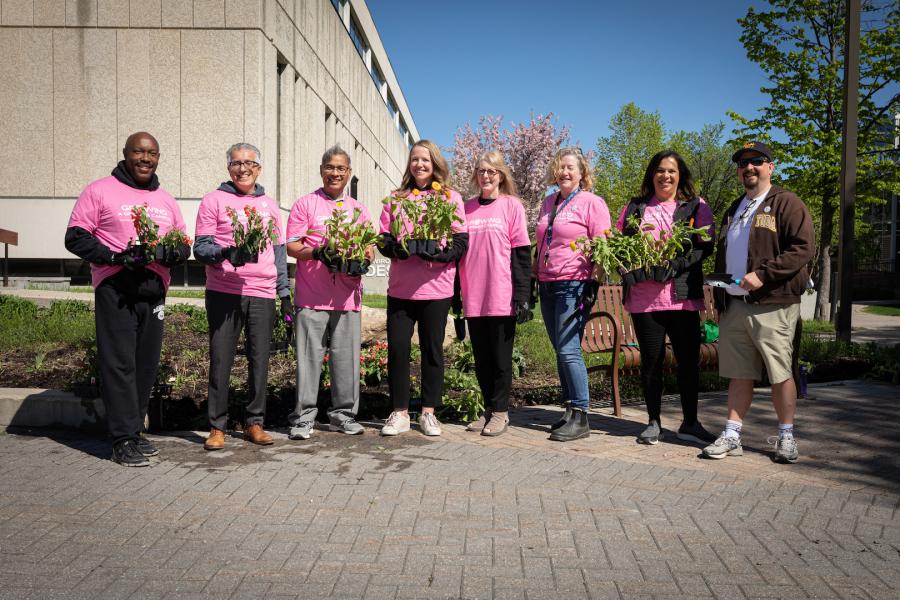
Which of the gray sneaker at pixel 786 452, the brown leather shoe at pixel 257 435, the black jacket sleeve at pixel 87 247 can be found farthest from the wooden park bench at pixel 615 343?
the black jacket sleeve at pixel 87 247

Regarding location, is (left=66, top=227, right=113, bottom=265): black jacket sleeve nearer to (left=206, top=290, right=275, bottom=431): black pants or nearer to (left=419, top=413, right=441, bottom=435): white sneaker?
(left=206, top=290, right=275, bottom=431): black pants

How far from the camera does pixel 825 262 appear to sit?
19562mm

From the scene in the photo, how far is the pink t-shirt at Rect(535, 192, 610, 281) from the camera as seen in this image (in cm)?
534

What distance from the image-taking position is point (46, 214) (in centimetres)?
2028

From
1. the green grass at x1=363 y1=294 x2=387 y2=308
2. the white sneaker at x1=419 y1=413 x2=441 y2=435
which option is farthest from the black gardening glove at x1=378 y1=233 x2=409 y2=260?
the green grass at x1=363 y1=294 x2=387 y2=308

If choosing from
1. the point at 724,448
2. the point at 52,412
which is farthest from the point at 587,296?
the point at 52,412

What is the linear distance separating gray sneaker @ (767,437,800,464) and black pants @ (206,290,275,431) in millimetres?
3675

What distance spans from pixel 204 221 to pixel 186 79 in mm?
16299

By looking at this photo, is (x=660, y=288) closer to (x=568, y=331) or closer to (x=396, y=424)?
(x=568, y=331)

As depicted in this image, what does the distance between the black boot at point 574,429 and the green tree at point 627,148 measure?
1248 inches

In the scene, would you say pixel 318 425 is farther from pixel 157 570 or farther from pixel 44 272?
pixel 44 272

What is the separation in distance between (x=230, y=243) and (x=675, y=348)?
3.39 meters

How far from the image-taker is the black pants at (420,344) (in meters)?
5.50

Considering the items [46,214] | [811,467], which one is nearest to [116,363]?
[811,467]
